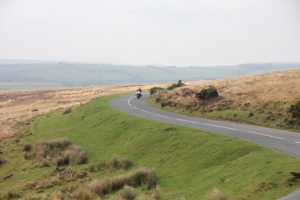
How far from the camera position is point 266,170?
19.1 metres

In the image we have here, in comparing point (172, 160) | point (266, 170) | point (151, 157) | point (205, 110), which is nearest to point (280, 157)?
point (266, 170)

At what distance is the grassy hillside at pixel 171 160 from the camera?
18.6 meters

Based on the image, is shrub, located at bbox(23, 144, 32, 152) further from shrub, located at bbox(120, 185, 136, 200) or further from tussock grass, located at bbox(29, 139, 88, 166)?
shrub, located at bbox(120, 185, 136, 200)

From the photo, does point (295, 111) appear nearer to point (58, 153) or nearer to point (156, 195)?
point (156, 195)

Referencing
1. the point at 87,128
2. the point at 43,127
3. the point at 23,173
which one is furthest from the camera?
the point at 43,127

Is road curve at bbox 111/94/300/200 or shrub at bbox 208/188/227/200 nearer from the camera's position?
shrub at bbox 208/188/227/200

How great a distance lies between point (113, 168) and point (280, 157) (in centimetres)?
1097

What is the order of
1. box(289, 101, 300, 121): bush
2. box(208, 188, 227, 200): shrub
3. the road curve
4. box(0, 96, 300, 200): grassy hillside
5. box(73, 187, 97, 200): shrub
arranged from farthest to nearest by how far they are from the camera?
box(289, 101, 300, 121): bush < the road curve < box(73, 187, 97, 200): shrub < box(0, 96, 300, 200): grassy hillside < box(208, 188, 227, 200): shrub

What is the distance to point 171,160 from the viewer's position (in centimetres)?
2678

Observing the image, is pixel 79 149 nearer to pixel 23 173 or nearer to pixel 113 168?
pixel 23 173

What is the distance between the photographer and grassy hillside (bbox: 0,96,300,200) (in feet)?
61.2

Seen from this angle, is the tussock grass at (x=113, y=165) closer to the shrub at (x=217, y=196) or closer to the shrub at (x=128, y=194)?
the shrub at (x=128, y=194)

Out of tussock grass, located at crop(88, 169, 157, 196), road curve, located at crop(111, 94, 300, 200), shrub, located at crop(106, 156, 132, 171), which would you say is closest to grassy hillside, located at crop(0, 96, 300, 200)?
shrub, located at crop(106, 156, 132, 171)

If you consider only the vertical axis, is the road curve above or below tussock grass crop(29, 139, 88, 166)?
above
